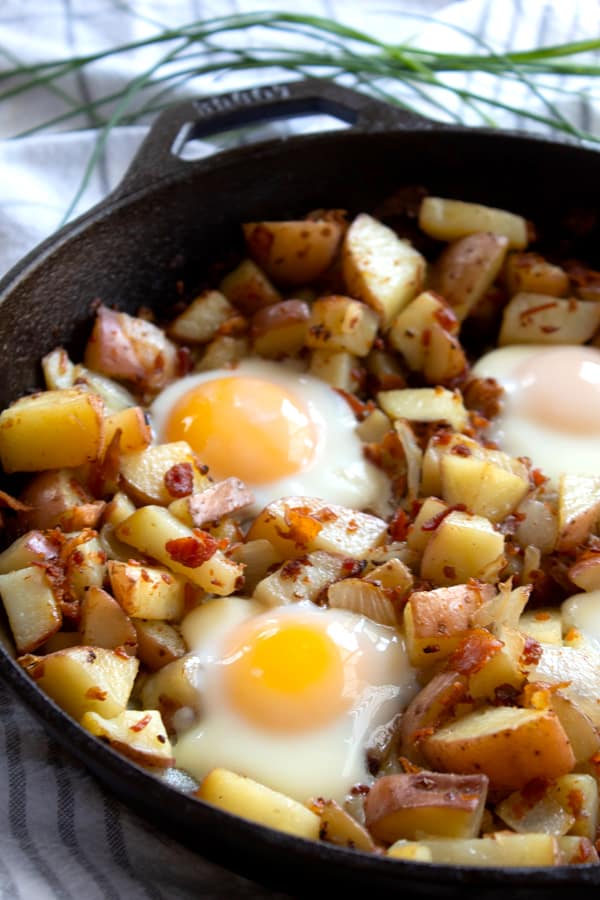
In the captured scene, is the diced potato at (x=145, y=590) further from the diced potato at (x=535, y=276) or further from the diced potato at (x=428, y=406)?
the diced potato at (x=535, y=276)

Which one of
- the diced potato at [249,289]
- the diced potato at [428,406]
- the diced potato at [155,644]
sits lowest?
the diced potato at [155,644]

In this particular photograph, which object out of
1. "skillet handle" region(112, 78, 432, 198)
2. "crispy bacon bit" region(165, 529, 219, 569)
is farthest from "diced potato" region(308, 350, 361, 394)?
"crispy bacon bit" region(165, 529, 219, 569)

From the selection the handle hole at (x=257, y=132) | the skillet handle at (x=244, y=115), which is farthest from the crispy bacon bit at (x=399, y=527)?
the handle hole at (x=257, y=132)

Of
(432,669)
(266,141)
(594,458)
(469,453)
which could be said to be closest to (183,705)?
(432,669)

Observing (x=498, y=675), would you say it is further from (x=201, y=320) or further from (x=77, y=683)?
(x=201, y=320)

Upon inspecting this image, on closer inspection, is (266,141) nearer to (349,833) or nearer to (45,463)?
(45,463)
